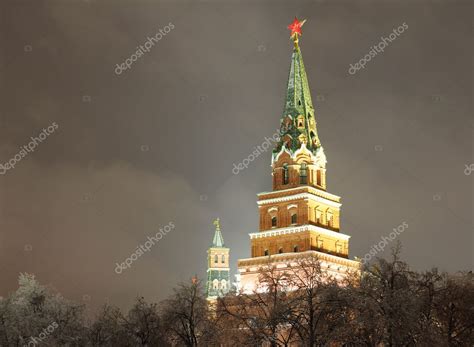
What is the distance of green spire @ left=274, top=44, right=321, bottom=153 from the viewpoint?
10794 cm

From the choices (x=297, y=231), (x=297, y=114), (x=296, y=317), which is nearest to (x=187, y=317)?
(x=296, y=317)

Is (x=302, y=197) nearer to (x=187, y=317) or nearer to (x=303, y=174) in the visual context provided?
(x=303, y=174)

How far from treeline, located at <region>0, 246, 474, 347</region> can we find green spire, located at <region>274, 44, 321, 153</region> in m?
35.6

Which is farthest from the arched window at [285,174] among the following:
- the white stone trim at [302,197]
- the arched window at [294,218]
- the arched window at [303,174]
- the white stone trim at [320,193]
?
the arched window at [294,218]

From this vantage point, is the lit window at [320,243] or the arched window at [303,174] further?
the arched window at [303,174]

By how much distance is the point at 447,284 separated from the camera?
6712 cm

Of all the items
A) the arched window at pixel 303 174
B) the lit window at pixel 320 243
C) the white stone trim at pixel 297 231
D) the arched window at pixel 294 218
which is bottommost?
the lit window at pixel 320 243

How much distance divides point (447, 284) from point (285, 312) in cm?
1497

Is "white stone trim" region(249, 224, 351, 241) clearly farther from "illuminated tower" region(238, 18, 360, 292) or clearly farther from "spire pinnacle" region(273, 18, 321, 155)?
"spire pinnacle" region(273, 18, 321, 155)

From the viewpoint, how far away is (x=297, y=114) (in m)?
109

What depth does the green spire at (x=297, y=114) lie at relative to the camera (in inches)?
4250

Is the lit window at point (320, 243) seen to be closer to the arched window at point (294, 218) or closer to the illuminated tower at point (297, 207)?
the illuminated tower at point (297, 207)

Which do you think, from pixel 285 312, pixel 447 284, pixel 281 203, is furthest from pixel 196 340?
pixel 281 203

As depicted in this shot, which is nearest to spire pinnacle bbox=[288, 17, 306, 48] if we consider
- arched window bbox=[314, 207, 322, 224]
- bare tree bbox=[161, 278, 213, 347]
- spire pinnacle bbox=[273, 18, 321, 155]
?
spire pinnacle bbox=[273, 18, 321, 155]
